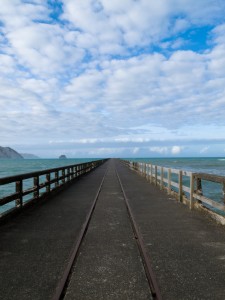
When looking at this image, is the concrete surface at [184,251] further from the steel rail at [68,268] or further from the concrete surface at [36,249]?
the concrete surface at [36,249]

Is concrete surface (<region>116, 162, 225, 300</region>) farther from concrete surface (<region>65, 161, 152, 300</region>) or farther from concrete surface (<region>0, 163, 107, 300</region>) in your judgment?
concrete surface (<region>0, 163, 107, 300</region>)

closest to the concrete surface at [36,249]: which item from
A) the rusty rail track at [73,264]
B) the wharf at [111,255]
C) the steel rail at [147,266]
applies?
the wharf at [111,255]

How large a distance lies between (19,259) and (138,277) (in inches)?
85.9

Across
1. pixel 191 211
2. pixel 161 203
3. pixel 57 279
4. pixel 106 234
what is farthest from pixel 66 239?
pixel 161 203

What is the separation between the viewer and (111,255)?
5477 mm

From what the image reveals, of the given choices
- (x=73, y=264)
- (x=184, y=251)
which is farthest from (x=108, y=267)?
(x=184, y=251)

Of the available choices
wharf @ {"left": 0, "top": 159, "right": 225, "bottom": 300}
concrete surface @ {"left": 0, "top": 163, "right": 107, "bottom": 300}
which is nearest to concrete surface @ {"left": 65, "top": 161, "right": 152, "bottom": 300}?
wharf @ {"left": 0, "top": 159, "right": 225, "bottom": 300}

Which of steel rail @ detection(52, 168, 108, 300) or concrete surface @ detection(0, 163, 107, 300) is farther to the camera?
concrete surface @ detection(0, 163, 107, 300)

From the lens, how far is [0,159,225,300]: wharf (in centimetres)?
411

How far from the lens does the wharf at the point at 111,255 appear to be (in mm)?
4109

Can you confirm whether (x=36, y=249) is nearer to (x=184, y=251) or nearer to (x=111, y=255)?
(x=111, y=255)

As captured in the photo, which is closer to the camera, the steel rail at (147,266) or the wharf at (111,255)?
the steel rail at (147,266)

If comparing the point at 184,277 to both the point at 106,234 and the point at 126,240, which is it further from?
the point at 106,234

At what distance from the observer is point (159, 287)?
4.16 m
